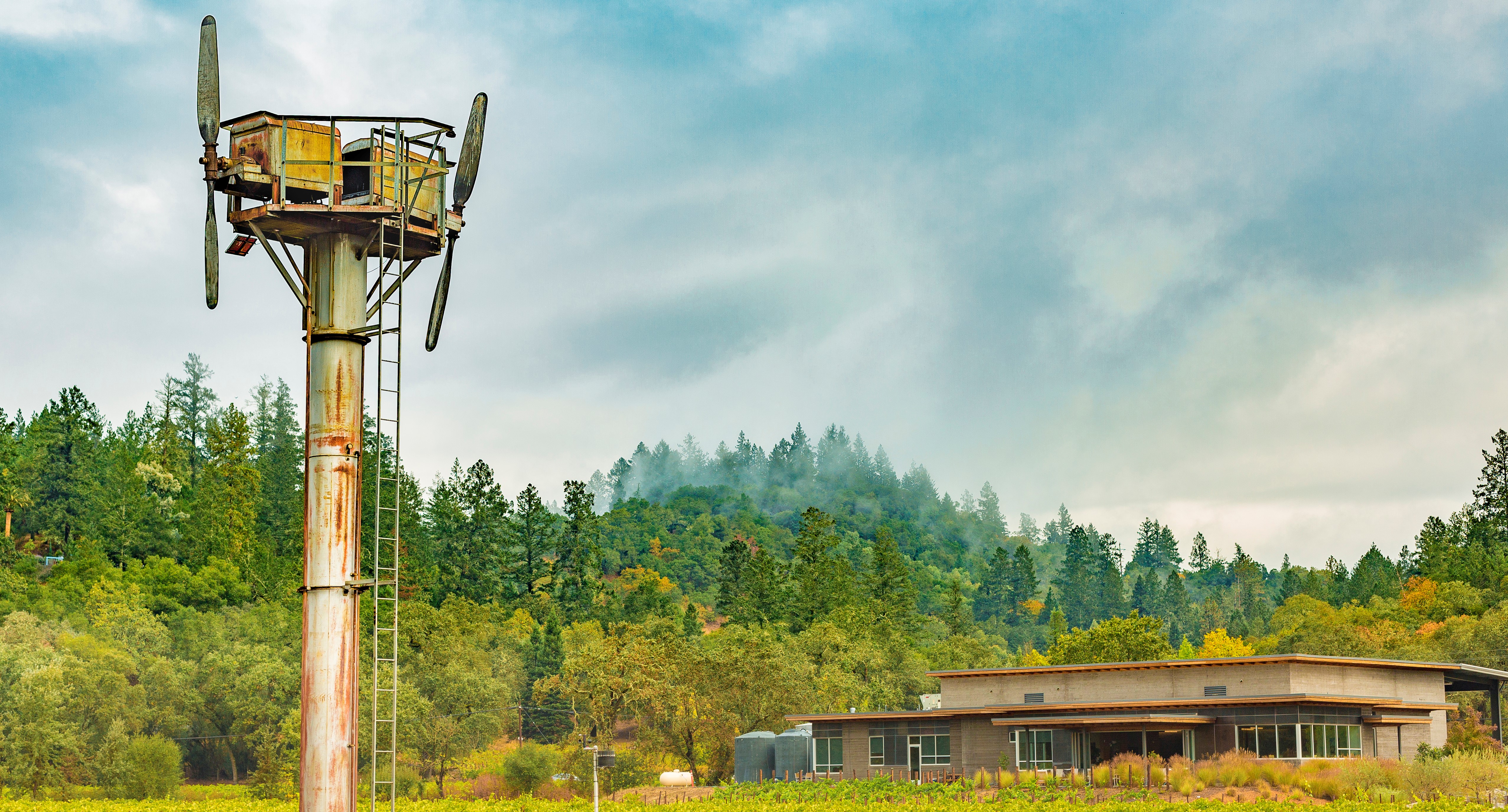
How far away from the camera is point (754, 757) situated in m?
63.3

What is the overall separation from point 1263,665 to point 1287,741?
2.81 meters

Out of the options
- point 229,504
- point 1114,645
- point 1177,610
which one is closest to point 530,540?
point 229,504

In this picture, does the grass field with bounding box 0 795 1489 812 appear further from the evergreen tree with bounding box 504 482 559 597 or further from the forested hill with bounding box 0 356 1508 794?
the evergreen tree with bounding box 504 482 559 597

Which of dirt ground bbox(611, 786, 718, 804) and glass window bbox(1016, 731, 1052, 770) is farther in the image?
dirt ground bbox(611, 786, 718, 804)

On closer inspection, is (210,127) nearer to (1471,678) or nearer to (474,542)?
(1471,678)

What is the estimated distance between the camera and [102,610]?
84.9m

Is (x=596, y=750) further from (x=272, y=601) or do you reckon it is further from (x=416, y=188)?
(x=272, y=601)

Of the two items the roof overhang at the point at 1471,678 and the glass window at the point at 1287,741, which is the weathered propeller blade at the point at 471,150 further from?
the roof overhang at the point at 1471,678

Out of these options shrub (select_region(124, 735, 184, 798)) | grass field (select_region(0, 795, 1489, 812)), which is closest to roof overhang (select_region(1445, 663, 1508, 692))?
grass field (select_region(0, 795, 1489, 812))

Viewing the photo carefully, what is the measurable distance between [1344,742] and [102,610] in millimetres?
71850

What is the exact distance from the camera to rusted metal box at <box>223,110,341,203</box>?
84.8 ft

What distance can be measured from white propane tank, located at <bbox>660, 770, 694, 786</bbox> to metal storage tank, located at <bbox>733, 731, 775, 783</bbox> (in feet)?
13.8

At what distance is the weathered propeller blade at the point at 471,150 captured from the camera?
27156mm

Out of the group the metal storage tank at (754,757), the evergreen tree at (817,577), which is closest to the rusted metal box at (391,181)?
the metal storage tank at (754,757)
